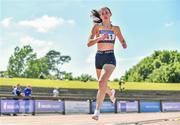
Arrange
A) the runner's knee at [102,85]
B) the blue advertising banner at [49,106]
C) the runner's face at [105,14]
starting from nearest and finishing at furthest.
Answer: the runner's face at [105,14] < the runner's knee at [102,85] < the blue advertising banner at [49,106]

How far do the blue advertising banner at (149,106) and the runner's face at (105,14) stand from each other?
95.8 feet

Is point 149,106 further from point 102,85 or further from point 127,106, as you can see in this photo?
point 102,85

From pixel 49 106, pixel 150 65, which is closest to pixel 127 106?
pixel 49 106

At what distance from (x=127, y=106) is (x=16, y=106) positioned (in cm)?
1003

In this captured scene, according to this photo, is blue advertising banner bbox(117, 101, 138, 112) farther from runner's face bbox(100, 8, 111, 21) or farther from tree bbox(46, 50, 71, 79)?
tree bbox(46, 50, 71, 79)

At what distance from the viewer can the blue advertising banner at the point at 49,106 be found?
96.1 feet

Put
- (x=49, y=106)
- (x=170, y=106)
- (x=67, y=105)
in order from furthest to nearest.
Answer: (x=170, y=106), (x=67, y=105), (x=49, y=106)

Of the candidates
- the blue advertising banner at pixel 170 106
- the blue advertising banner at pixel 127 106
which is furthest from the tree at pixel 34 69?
the blue advertising banner at pixel 127 106

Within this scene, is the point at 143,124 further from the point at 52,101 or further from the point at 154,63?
the point at 154,63

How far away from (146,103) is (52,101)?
9643mm

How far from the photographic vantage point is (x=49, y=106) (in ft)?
98.1

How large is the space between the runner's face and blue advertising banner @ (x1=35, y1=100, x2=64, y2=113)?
71.9 feet

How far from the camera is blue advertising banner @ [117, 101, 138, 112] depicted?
3444cm

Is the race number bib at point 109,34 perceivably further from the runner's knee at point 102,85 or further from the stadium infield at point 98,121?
the stadium infield at point 98,121
